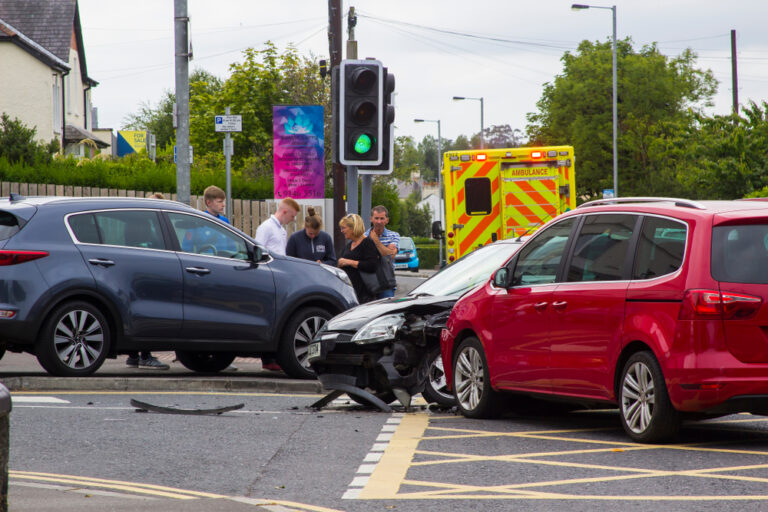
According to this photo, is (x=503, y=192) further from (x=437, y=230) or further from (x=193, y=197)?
(x=193, y=197)

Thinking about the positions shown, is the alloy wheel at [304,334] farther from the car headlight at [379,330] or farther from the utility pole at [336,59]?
the utility pole at [336,59]

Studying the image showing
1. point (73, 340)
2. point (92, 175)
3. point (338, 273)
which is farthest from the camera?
point (92, 175)

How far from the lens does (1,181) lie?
25.3m

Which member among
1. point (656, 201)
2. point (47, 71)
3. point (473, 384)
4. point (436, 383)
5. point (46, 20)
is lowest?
point (436, 383)

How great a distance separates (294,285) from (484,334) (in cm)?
378

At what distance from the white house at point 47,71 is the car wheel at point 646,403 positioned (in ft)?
131

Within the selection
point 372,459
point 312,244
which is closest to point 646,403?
point 372,459

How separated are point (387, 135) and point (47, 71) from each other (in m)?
39.5

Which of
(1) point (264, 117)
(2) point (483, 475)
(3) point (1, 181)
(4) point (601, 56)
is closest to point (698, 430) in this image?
(2) point (483, 475)

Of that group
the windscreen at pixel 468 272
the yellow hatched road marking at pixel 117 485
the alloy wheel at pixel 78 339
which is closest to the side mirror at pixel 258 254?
the alloy wheel at pixel 78 339

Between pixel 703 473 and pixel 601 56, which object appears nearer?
pixel 703 473

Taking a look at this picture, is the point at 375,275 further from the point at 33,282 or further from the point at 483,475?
the point at 483,475

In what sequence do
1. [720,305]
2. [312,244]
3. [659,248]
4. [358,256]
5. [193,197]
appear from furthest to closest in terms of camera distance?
[193,197] → [312,244] → [358,256] → [659,248] → [720,305]

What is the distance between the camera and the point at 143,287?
1255cm
